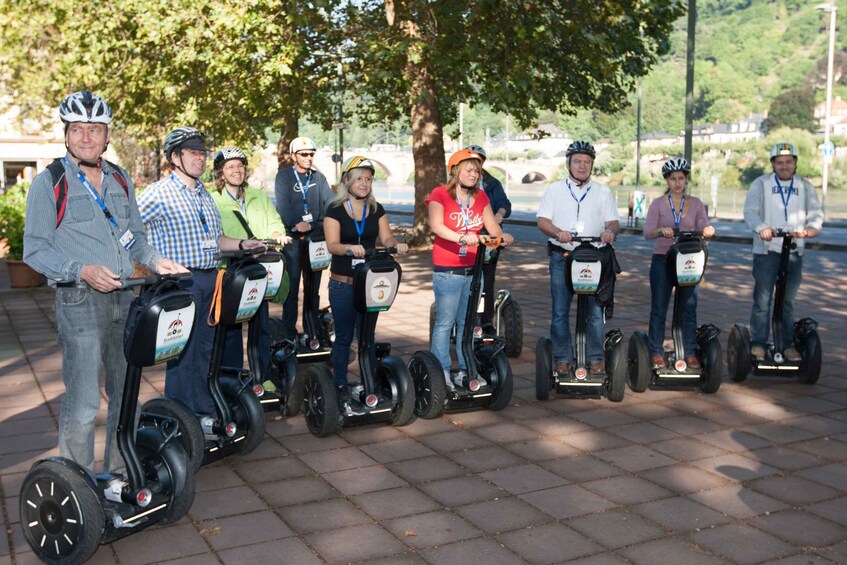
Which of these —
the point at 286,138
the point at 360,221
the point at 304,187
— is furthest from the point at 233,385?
the point at 286,138

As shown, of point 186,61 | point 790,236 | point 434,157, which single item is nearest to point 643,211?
point 434,157

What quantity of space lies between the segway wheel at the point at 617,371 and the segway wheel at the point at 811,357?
5.51 feet

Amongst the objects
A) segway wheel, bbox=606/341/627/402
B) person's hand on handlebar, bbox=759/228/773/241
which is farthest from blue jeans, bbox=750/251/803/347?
segway wheel, bbox=606/341/627/402

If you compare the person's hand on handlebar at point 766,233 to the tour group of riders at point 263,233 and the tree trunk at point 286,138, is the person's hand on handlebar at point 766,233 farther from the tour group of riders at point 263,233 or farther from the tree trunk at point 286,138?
the tree trunk at point 286,138

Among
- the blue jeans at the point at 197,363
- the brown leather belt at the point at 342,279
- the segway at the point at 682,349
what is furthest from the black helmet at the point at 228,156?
the segway at the point at 682,349

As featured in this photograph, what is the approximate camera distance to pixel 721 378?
7281 millimetres

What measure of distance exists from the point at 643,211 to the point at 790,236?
26304 mm

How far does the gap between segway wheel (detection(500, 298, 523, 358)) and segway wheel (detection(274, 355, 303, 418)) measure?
2553mm

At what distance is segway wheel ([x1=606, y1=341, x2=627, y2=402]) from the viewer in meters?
6.88

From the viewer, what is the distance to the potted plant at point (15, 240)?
14.1 m

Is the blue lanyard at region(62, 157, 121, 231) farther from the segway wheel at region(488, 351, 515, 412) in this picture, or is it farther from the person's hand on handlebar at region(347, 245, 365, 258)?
the segway wheel at region(488, 351, 515, 412)

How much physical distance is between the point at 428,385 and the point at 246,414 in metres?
1.35

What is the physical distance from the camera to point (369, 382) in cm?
618

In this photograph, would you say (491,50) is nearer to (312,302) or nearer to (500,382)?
(312,302)
